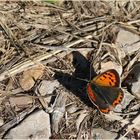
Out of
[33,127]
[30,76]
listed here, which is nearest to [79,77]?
[30,76]

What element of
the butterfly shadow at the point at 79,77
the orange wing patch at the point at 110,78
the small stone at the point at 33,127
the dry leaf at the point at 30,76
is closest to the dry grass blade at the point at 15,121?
the small stone at the point at 33,127

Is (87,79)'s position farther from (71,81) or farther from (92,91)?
(92,91)

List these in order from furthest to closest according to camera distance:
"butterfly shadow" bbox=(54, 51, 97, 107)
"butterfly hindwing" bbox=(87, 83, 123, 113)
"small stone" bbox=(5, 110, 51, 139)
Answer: "butterfly shadow" bbox=(54, 51, 97, 107), "small stone" bbox=(5, 110, 51, 139), "butterfly hindwing" bbox=(87, 83, 123, 113)

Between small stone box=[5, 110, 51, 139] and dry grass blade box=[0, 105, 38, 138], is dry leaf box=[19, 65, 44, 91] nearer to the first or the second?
dry grass blade box=[0, 105, 38, 138]

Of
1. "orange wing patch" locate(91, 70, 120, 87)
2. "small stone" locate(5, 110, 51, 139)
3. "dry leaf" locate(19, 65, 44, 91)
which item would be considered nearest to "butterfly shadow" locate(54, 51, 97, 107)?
"dry leaf" locate(19, 65, 44, 91)

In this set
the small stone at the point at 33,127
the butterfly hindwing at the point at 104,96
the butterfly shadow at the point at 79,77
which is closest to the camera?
the butterfly hindwing at the point at 104,96

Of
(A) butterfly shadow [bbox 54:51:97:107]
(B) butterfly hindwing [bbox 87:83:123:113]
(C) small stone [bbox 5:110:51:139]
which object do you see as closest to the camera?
(B) butterfly hindwing [bbox 87:83:123:113]

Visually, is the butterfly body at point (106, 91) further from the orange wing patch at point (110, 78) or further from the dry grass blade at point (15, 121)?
the dry grass blade at point (15, 121)

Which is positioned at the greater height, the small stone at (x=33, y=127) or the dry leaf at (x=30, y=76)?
the dry leaf at (x=30, y=76)
